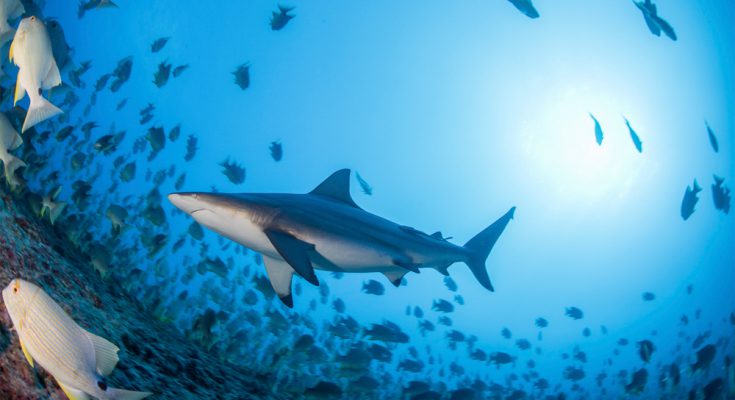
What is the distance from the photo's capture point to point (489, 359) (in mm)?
14180

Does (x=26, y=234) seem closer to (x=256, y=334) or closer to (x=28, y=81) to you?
(x=28, y=81)

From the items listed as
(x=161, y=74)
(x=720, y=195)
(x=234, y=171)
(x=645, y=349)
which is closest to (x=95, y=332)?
(x=234, y=171)

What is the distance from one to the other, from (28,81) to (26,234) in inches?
114

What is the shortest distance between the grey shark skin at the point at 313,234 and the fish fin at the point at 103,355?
216cm

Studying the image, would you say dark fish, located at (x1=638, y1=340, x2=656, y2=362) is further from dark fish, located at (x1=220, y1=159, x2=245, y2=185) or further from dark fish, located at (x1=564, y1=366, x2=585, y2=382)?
dark fish, located at (x1=220, y1=159, x2=245, y2=185)

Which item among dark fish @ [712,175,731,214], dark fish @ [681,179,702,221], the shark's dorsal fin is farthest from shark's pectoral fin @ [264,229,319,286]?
dark fish @ [712,175,731,214]

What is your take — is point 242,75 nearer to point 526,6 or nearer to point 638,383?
point 526,6

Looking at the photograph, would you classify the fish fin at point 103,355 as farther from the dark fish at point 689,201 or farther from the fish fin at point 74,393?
the dark fish at point 689,201

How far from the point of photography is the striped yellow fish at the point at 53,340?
1.75 m

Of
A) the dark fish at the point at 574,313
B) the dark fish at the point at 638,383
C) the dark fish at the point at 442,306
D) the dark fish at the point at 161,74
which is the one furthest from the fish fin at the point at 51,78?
the dark fish at the point at 574,313

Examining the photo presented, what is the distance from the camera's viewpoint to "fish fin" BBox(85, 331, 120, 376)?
187 centimetres

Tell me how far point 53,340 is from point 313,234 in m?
3.22

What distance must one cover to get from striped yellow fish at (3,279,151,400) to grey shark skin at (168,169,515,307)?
90.3 inches

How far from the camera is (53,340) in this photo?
176cm
